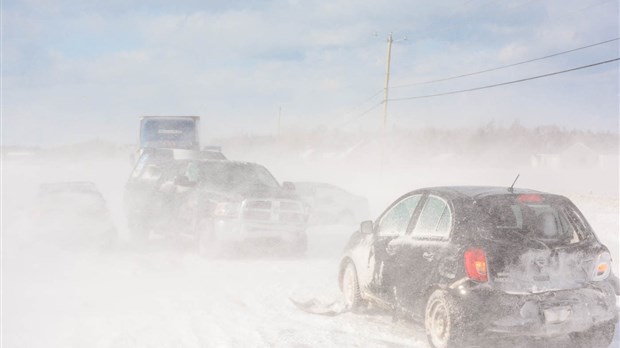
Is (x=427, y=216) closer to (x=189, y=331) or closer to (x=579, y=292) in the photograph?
(x=579, y=292)

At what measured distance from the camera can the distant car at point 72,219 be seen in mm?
12594

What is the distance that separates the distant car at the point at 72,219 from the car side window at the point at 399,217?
26.0 feet

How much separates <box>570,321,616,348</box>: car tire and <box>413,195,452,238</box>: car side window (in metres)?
1.48

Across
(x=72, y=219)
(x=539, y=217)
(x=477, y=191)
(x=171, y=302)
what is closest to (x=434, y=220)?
(x=477, y=191)

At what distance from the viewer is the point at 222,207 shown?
11.7 m

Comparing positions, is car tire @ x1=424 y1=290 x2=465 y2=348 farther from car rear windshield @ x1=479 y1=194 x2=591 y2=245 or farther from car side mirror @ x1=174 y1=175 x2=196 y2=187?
car side mirror @ x1=174 y1=175 x2=196 y2=187

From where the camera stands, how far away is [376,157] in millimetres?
81188

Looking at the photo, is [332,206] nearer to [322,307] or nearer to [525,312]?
[322,307]

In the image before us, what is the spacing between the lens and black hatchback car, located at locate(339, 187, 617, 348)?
5.03 metres

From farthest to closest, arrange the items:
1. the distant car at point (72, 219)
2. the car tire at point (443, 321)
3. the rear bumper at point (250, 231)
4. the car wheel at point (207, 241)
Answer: the distant car at point (72, 219) < the car wheel at point (207, 241) < the rear bumper at point (250, 231) < the car tire at point (443, 321)

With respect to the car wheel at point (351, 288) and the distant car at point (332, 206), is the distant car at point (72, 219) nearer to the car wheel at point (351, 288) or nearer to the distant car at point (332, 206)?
the distant car at point (332, 206)

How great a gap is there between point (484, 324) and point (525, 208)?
1224 mm

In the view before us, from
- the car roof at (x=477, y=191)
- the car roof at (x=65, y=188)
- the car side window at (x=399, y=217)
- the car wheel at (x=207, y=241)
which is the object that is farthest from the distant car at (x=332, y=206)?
the car roof at (x=477, y=191)

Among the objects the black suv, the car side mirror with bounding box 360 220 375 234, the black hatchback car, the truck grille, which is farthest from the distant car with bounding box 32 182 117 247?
the black hatchback car
